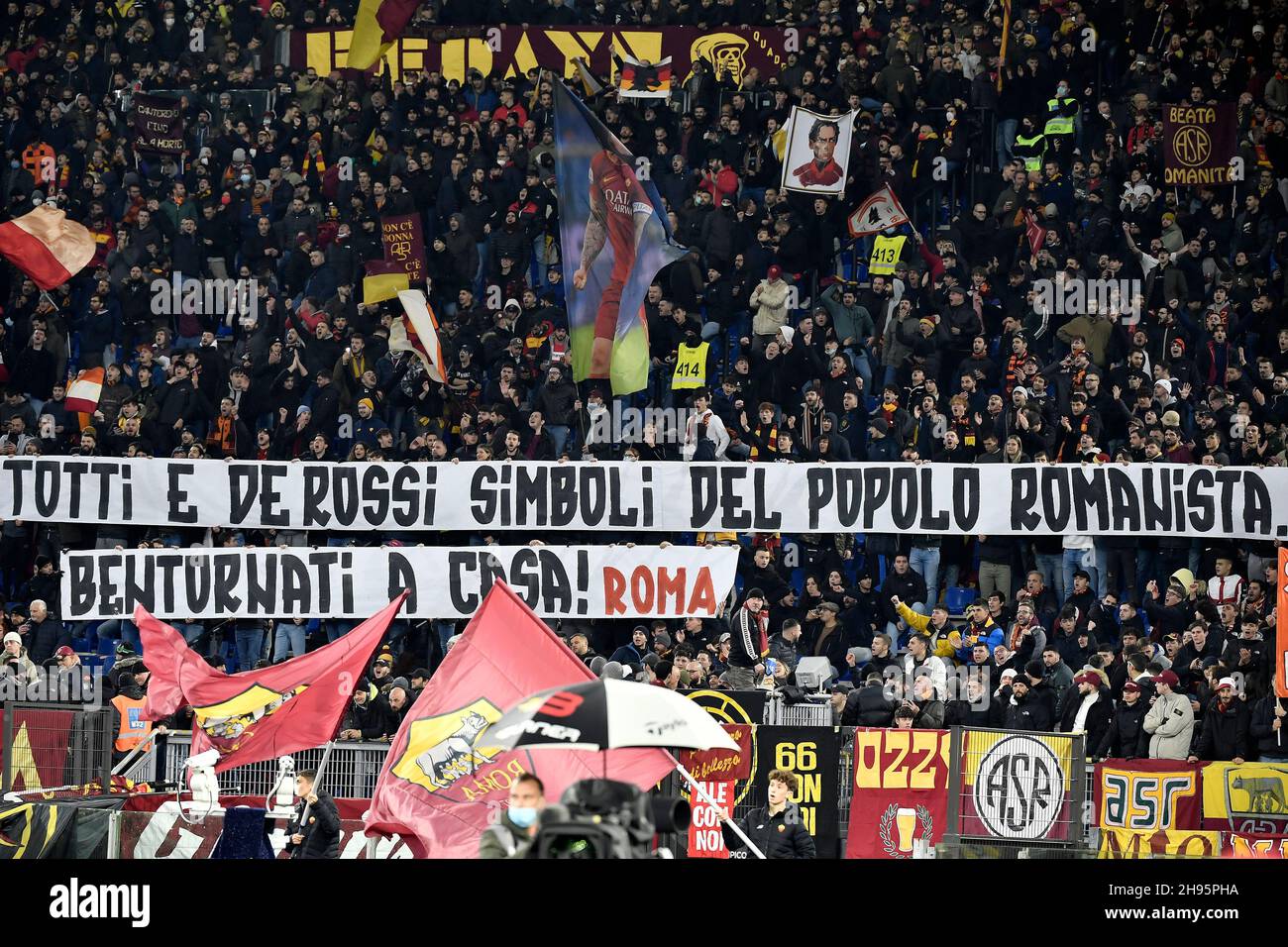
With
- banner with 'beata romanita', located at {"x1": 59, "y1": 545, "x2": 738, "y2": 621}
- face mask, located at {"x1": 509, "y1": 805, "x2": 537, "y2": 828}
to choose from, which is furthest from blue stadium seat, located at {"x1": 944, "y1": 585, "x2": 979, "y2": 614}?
face mask, located at {"x1": 509, "y1": 805, "x2": 537, "y2": 828}

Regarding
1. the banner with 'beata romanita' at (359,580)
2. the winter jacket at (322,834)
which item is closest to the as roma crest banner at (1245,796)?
the banner with 'beata romanita' at (359,580)

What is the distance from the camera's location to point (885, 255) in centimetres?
2317

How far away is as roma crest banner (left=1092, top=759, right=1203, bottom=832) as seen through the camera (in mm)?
15266

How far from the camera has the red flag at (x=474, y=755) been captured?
13203 mm

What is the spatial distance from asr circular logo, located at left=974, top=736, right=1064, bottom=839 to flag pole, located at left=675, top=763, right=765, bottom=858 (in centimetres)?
177

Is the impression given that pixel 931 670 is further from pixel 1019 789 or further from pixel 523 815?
pixel 523 815

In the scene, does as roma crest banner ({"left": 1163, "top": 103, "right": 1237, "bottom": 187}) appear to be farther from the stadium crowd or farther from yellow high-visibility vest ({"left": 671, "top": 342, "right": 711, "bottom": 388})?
yellow high-visibility vest ({"left": 671, "top": 342, "right": 711, "bottom": 388})

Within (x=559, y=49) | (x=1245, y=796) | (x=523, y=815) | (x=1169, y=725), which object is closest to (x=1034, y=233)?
(x=559, y=49)

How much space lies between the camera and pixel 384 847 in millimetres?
13961

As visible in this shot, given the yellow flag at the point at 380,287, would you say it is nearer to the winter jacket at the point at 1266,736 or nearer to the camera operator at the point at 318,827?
the camera operator at the point at 318,827

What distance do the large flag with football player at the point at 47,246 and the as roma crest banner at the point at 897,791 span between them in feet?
38.5

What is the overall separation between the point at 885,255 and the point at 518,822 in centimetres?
1449
